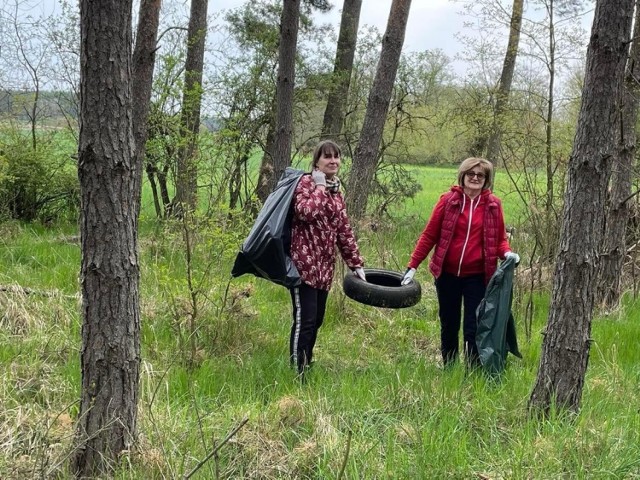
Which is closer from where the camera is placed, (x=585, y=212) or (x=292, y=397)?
(x=585, y=212)

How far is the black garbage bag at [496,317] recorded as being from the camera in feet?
14.6

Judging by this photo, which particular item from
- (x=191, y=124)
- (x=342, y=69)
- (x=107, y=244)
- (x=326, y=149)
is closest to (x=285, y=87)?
(x=191, y=124)

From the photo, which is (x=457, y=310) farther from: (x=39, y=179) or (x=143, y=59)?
(x=39, y=179)

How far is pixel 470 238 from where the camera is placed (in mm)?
4605

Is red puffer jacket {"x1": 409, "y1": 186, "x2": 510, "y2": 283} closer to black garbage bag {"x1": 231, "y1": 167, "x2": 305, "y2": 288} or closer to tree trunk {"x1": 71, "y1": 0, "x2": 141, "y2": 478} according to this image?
black garbage bag {"x1": 231, "y1": 167, "x2": 305, "y2": 288}

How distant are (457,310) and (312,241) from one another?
138 cm

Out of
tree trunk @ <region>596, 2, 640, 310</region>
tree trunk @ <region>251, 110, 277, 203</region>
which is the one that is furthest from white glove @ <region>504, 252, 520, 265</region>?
tree trunk @ <region>251, 110, 277, 203</region>

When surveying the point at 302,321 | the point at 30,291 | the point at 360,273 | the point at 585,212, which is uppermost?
the point at 585,212

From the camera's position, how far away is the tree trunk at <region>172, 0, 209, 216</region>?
16.0 ft

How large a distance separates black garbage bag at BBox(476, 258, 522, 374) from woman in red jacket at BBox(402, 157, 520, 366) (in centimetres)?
15

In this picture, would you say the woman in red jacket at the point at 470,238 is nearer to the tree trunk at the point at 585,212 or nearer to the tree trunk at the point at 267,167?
the tree trunk at the point at 585,212

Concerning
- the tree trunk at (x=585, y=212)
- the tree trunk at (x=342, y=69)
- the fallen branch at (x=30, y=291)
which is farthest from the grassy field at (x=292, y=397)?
the tree trunk at (x=342, y=69)

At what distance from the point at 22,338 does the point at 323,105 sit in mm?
Answer: 9669

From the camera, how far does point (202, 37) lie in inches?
431
